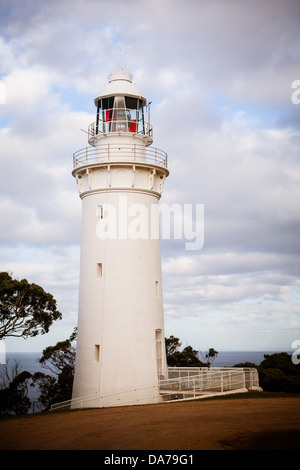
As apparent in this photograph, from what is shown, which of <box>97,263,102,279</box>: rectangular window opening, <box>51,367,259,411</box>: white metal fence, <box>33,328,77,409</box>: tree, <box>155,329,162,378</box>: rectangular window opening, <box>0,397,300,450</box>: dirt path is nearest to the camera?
<box>0,397,300,450</box>: dirt path

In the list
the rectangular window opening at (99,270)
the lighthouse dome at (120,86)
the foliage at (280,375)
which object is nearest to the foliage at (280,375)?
the foliage at (280,375)

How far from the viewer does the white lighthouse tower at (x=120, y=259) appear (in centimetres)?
2261

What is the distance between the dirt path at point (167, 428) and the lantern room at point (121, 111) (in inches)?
526

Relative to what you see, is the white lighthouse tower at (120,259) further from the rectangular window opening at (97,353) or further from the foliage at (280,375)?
the foliage at (280,375)

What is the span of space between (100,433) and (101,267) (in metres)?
11.0

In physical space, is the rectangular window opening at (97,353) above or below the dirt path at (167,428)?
above

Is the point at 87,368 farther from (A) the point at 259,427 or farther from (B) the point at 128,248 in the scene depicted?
(A) the point at 259,427

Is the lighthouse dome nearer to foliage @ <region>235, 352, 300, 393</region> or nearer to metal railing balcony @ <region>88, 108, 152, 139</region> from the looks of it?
metal railing balcony @ <region>88, 108, 152, 139</region>

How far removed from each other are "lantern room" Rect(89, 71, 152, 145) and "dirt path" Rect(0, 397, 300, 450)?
1336 cm

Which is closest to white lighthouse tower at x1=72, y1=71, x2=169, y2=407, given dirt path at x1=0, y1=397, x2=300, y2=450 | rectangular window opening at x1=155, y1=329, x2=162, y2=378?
rectangular window opening at x1=155, y1=329, x2=162, y2=378

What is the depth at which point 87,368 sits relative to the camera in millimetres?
22969

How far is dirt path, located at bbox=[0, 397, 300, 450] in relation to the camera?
1191 cm

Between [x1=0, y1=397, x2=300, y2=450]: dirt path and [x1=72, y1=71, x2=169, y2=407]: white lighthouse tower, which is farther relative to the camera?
[x1=72, y1=71, x2=169, y2=407]: white lighthouse tower
